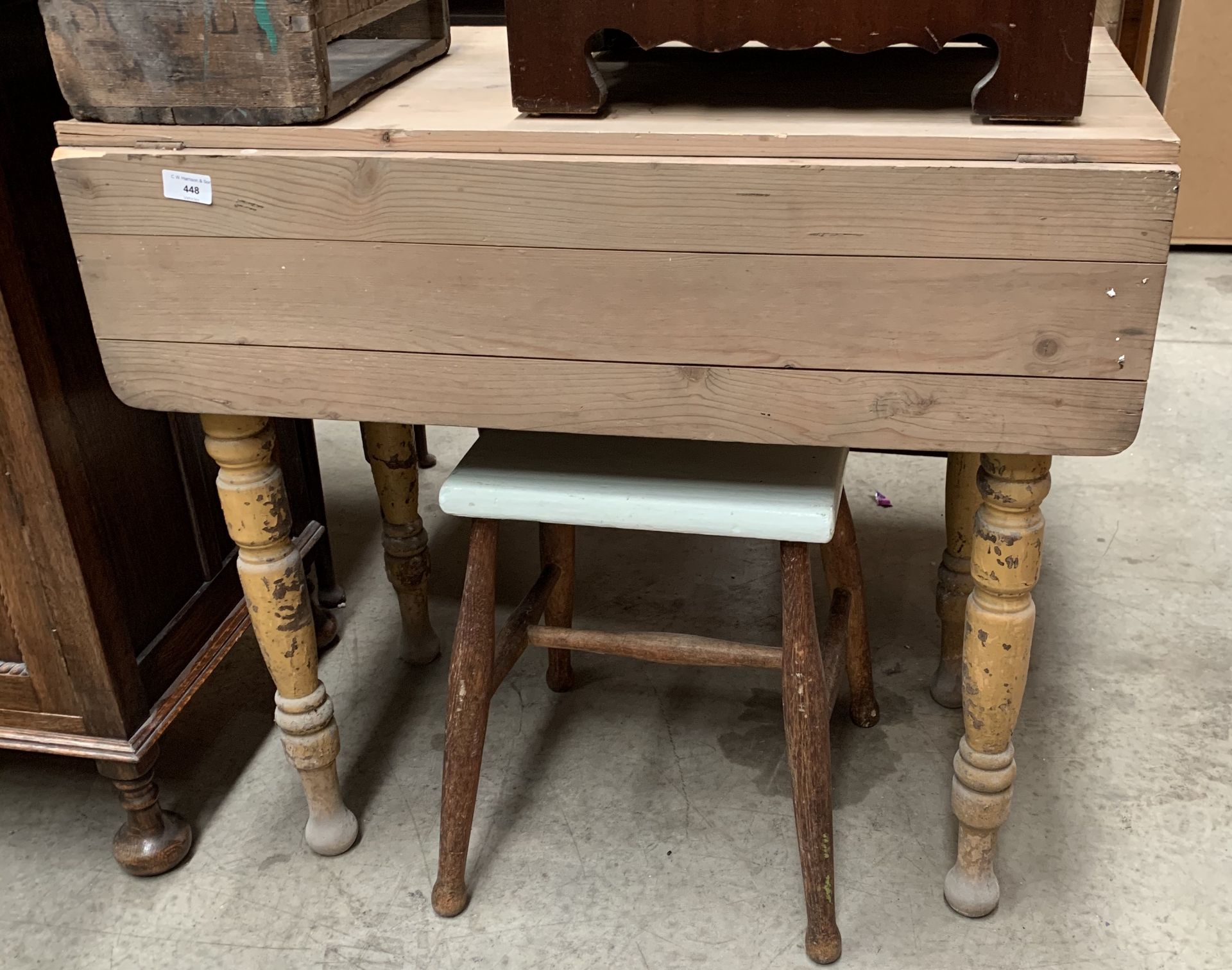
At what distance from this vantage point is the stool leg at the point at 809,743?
1.24 m

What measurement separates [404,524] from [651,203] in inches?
34.5

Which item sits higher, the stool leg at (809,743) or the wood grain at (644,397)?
the wood grain at (644,397)

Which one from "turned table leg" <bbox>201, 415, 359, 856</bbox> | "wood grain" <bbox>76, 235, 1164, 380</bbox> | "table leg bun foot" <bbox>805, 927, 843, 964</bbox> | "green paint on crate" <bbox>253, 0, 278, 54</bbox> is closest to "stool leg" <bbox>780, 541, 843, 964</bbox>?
"table leg bun foot" <bbox>805, 927, 843, 964</bbox>

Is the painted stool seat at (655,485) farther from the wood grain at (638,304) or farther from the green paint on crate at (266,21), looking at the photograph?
the green paint on crate at (266,21)

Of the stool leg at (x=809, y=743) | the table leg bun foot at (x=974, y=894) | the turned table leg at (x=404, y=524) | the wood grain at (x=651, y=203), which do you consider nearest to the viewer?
the wood grain at (x=651, y=203)

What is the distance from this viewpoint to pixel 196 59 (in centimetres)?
109

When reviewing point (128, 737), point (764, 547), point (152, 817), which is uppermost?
point (128, 737)

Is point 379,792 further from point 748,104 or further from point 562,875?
point 748,104

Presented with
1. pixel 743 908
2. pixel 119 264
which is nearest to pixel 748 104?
pixel 119 264

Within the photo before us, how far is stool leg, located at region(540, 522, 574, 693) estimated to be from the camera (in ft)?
5.32

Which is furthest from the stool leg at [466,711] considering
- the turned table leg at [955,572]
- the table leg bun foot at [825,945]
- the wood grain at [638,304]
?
the turned table leg at [955,572]

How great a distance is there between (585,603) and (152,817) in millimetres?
802

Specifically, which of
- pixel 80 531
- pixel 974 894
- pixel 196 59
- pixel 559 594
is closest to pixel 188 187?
pixel 196 59

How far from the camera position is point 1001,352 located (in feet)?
3.45
